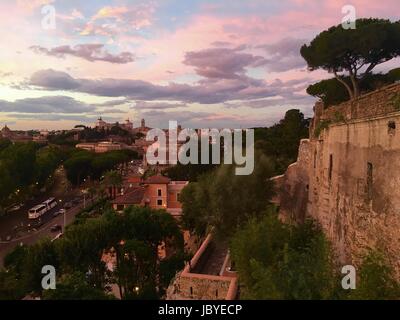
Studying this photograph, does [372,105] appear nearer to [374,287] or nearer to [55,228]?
[374,287]

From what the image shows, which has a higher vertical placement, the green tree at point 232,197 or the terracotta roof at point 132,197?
the green tree at point 232,197

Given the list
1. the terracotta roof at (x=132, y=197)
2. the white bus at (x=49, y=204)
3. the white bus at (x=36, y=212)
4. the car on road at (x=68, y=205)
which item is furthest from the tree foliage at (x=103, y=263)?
the car on road at (x=68, y=205)

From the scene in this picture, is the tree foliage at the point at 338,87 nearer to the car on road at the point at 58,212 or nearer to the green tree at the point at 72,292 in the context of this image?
the green tree at the point at 72,292

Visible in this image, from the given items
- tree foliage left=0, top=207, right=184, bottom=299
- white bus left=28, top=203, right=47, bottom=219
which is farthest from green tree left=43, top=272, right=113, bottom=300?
white bus left=28, top=203, right=47, bottom=219

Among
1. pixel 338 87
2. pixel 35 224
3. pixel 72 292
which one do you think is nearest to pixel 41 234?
pixel 35 224

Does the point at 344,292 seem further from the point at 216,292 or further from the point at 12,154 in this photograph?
the point at 12,154
